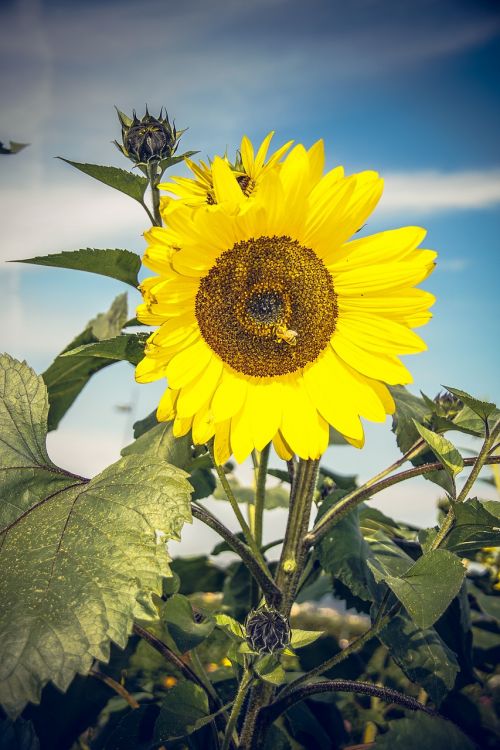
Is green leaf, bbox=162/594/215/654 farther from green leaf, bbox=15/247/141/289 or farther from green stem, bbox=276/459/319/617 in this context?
green leaf, bbox=15/247/141/289

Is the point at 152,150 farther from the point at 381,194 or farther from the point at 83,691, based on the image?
the point at 83,691

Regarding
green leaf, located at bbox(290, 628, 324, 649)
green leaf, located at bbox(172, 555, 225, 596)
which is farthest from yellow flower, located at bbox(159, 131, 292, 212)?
green leaf, located at bbox(172, 555, 225, 596)

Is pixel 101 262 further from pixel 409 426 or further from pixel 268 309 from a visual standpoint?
pixel 409 426

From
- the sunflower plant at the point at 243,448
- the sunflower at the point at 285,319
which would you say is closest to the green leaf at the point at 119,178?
the sunflower plant at the point at 243,448

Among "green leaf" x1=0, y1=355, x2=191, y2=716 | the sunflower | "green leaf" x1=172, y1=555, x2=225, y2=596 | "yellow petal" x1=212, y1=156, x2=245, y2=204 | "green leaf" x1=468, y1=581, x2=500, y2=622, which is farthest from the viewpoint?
"green leaf" x1=172, y1=555, x2=225, y2=596

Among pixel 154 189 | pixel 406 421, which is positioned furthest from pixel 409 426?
pixel 154 189

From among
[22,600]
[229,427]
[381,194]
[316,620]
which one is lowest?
[316,620]

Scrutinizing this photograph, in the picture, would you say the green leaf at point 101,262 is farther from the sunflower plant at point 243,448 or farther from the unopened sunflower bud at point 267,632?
the unopened sunflower bud at point 267,632

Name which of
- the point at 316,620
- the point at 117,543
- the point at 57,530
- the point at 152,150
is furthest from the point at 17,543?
the point at 316,620
